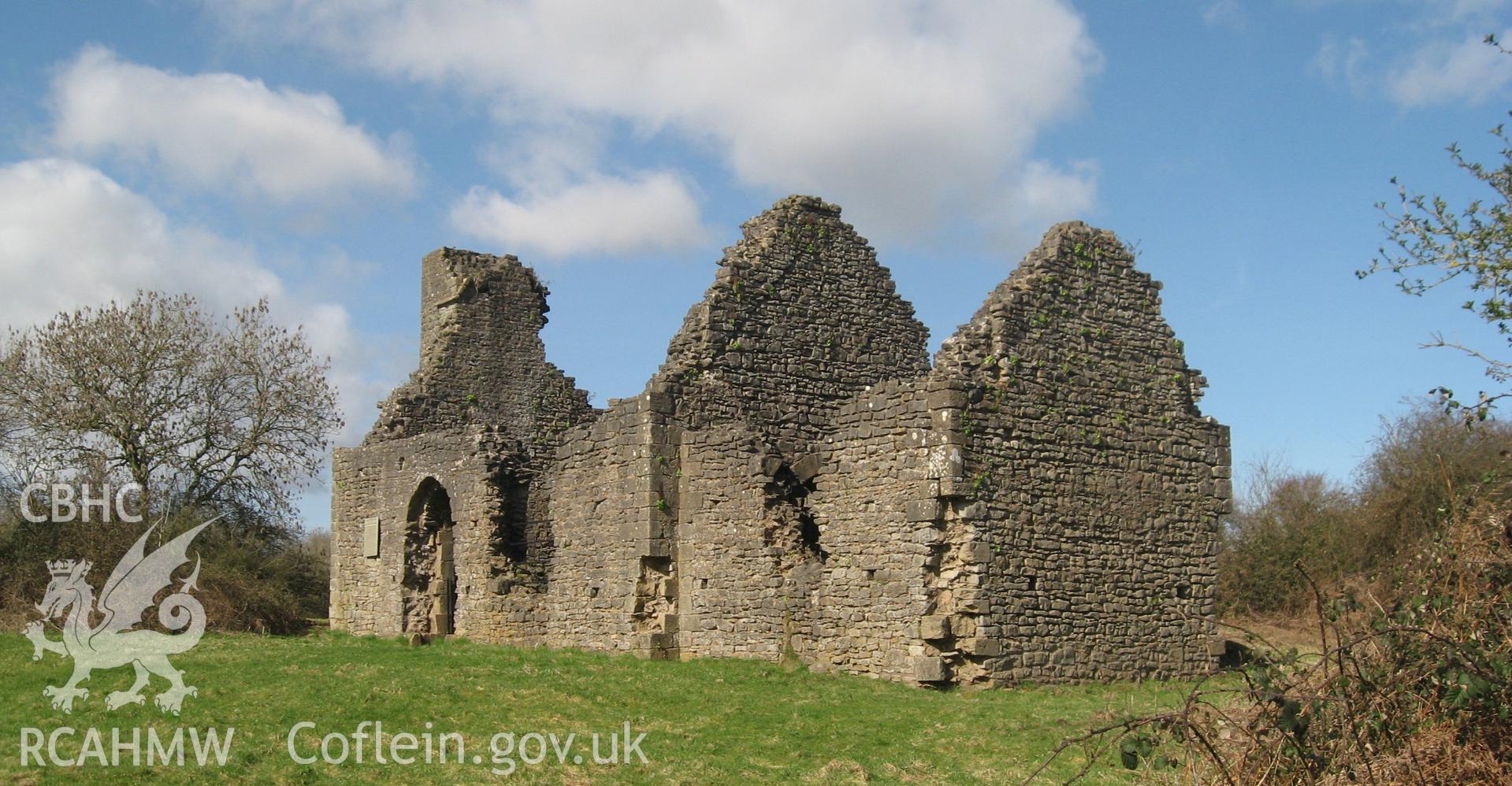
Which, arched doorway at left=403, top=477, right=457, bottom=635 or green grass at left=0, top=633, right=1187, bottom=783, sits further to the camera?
arched doorway at left=403, top=477, right=457, bottom=635

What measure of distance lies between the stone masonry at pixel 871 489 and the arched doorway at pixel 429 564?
1375 mm

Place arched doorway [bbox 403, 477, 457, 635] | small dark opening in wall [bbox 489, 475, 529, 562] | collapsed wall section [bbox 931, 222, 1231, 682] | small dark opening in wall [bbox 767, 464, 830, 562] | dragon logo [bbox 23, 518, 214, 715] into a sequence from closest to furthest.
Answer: dragon logo [bbox 23, 518, 214, 715], collapsed wall section [bbox 931, 222, 1231, 682], small dark opening in wall [bbox 767, 464, 830, 562], small dark opening in wall [bbox 489, 475, 529, 562], arched doorway [bbox 403, 477, 457, 635]

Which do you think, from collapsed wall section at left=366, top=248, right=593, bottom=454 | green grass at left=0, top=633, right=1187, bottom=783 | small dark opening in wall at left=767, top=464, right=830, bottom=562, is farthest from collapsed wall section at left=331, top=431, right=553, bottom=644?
small dark opening in wall at left=767, top=464, right=830, bottom=562

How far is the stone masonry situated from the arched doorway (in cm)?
138

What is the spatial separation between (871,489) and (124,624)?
1146 centimetres

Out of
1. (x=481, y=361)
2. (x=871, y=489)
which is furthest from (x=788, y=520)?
(x=481, y=361)

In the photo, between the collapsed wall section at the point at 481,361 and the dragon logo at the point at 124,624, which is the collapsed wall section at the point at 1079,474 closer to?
the dragon logo at the point at 124,624

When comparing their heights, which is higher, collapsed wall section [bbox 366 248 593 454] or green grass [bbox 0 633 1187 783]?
collapsed wall section [bbox 366 248 593 454]

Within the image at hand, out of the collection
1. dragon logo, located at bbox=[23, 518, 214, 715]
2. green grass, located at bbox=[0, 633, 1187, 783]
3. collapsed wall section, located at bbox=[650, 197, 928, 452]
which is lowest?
green grass, located at bbox=[0, 633, 1187, 783]

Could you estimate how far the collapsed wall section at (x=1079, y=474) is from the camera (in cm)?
1519

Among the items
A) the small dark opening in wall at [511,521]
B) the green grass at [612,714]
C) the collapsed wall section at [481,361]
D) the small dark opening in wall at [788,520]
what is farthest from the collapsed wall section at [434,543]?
the small dark opening in wall at [788,520]

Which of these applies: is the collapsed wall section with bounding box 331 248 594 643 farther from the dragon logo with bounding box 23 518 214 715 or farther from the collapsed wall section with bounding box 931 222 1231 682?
the collapsed wall section with bounding box 931 222 1231 682

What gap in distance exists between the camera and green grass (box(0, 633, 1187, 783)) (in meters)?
10.6

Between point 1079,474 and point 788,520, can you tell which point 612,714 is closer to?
point 788,520
